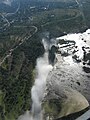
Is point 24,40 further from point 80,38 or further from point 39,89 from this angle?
point 39,89

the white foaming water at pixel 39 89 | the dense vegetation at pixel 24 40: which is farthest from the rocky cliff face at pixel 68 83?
the dense vegetation at pixel 24 40

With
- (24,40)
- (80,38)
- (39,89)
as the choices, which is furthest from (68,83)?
(24,40)

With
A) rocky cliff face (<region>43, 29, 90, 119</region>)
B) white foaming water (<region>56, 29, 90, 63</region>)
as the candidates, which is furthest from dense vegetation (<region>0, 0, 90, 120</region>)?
white foaming water (<region>56, 29, 90, 63</region>)

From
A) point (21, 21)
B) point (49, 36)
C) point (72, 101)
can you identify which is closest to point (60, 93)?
point (72, 101)

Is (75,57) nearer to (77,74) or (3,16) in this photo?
(77,74)

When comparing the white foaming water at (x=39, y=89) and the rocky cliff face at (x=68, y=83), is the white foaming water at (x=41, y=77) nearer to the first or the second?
the white foaming water at (x=39, y=89)
